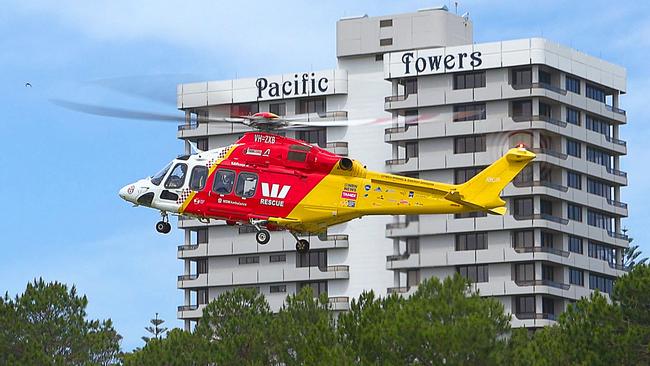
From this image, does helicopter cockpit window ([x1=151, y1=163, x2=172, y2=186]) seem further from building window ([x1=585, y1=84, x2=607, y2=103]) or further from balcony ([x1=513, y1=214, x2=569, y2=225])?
building window ([x1=585, y1=84, x2=607, y2=103])

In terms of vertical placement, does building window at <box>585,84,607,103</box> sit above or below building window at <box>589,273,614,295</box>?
above

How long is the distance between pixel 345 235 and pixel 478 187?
88.1 metres

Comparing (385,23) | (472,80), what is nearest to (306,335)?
(472,80)

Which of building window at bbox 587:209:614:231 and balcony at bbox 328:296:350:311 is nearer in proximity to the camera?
balcony at bbox 328:296:350:311

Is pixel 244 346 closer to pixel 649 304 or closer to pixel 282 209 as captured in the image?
pixel 649 304

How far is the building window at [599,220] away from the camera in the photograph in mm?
184825

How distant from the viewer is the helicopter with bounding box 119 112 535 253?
312 feet

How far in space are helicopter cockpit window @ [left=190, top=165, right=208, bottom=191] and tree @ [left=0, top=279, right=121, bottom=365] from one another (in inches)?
2257

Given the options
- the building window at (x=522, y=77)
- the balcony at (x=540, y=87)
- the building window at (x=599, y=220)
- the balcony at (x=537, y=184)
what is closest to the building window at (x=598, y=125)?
the balcony at (x=540, y=87)

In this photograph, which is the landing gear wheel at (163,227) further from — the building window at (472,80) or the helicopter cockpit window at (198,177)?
the building window at (472,80)

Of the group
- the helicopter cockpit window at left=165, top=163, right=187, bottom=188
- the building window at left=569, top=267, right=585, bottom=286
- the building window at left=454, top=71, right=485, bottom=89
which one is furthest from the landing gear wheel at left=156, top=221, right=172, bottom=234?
the building window at left=569, top=267, right=585, bottom=286

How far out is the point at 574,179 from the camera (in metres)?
183

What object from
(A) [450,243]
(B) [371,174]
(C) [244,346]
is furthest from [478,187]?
(A) [450,243]

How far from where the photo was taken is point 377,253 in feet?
602
